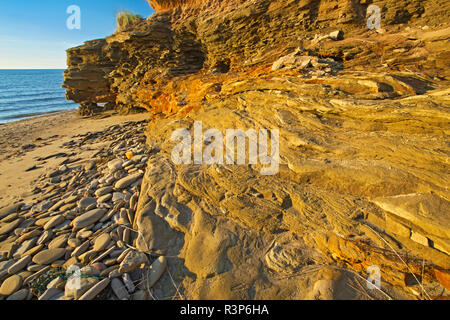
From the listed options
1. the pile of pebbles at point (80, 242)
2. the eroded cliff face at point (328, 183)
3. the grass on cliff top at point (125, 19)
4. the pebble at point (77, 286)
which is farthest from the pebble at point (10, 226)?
the grass on cliff top at point (125, 19)

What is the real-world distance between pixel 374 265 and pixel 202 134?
3.68 metres

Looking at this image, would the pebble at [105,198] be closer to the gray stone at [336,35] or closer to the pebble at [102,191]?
the pebble at [102,191]

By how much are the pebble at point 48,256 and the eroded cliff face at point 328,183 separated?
3.79ft

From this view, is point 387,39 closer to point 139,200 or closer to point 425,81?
point 425,81

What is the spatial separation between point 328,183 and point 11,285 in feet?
14.8

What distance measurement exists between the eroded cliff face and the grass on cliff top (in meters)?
11.1

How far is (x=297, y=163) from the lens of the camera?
2938 mm

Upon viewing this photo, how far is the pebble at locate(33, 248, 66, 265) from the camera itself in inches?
112

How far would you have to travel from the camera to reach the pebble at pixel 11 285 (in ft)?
8.19

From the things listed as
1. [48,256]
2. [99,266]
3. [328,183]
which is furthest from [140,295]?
[328,183]

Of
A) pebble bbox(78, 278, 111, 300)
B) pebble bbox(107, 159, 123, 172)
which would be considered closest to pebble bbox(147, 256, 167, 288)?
pebble bbox(78, 278, 111, 300)

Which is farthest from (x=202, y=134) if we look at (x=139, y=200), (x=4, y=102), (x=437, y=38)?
(x=4, y=102)

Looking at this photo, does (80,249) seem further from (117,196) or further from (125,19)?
(125,19)
